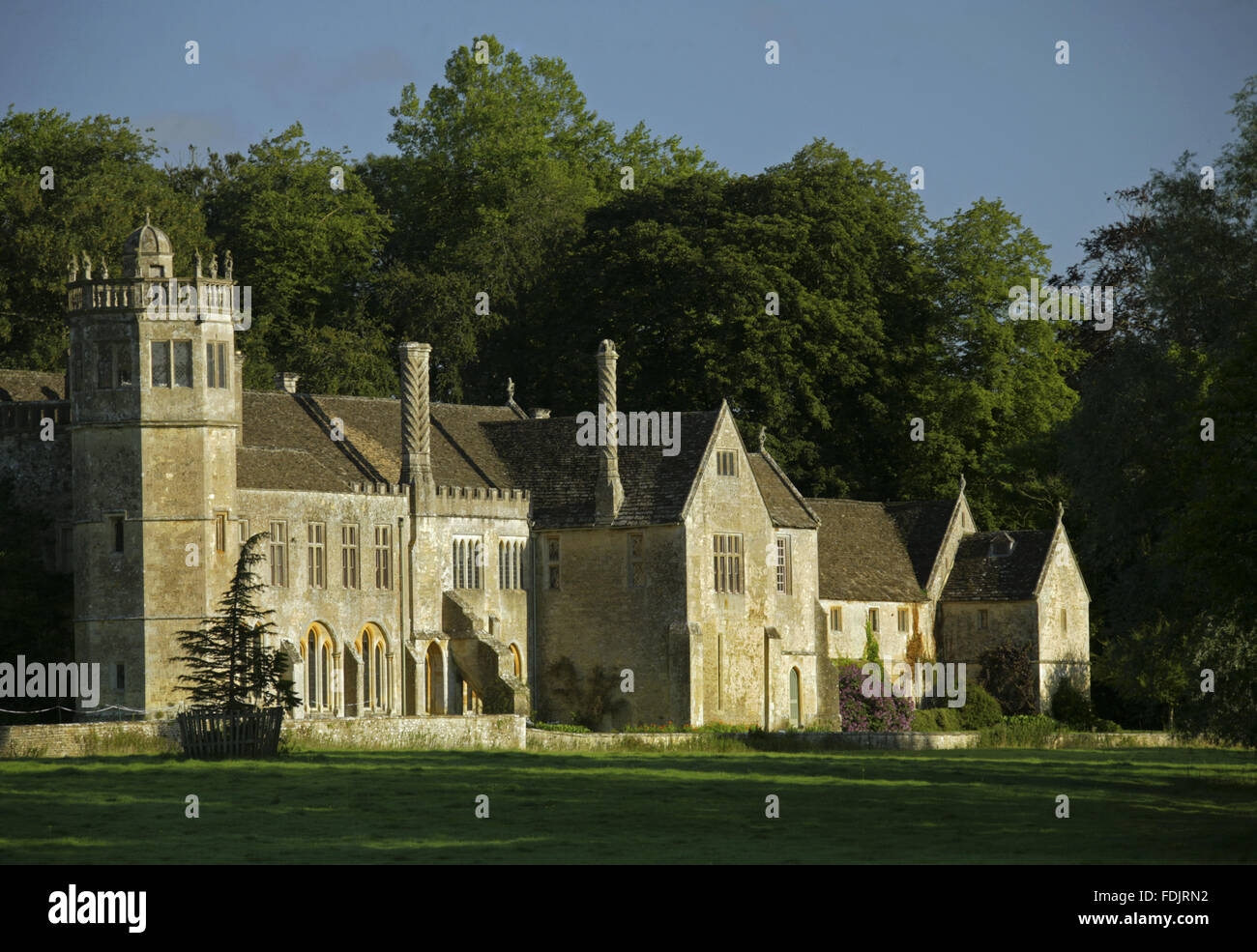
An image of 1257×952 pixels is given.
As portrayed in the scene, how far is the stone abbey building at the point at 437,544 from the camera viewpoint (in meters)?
50.4

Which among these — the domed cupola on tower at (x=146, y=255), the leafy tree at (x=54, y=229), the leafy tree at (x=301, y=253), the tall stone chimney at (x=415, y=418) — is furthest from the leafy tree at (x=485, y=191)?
the domed cupola on tower at (x=146, y=255)

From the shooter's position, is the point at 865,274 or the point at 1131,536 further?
the point at 865,274

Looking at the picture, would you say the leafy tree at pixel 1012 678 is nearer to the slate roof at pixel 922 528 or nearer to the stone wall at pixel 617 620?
the slate roof at pixel 922 528

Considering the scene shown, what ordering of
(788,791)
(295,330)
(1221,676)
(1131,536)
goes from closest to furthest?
1. (788,791)
2. (1221,676)
3. (1131,536)
4. (295,330)

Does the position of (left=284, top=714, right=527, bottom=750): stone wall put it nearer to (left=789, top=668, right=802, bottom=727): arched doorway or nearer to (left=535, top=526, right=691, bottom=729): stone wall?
(left=535, top=526, right=691, bottom=729): stone wall

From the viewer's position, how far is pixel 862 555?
234 feet

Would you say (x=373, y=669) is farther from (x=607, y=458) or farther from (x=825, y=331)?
(x=825, y=331)

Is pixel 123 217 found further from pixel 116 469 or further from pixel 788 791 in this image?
pixel 788 791

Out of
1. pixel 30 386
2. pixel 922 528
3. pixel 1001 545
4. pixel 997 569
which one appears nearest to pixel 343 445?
pixel 30 386

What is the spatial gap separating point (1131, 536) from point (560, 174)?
5021 cm

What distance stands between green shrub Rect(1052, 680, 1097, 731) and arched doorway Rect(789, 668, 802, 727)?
10403 mm

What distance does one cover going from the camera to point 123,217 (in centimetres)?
7000

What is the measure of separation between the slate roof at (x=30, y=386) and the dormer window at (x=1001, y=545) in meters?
33.7
